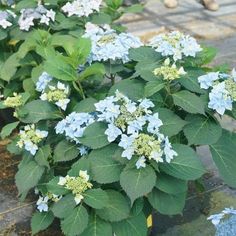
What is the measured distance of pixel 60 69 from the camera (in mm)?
2373

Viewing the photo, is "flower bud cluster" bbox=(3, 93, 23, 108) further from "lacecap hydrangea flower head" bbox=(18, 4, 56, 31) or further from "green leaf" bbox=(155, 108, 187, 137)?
"lacecap hydrangea flower head" bbox=(18, 4, 56, 31)

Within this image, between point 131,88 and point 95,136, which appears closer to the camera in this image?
point 95,136

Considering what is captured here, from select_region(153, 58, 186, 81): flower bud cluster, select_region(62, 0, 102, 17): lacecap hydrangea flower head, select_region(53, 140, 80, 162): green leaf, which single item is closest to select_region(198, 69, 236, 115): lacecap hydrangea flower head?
select_region(153, 58, 186, 81): flower bud cluster

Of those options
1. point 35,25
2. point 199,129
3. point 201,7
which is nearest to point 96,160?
point 199,129

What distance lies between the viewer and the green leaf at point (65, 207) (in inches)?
78.9

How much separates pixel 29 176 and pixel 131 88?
23.1 inches

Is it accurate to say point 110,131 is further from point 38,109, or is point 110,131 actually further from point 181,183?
point 38,109

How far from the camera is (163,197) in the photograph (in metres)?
2.09

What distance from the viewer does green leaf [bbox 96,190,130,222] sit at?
2.05m

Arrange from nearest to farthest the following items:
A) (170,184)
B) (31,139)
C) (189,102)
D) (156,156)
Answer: (156,156) → (170,184) → (189,102) → (31,139)

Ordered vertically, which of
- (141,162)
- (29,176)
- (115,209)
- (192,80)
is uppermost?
(192,80)

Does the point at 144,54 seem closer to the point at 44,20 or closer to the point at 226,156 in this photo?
the point at 226,156

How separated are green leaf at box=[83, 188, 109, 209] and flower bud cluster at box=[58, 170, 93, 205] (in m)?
0.02

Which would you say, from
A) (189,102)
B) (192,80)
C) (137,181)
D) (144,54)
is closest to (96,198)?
(137,181)
